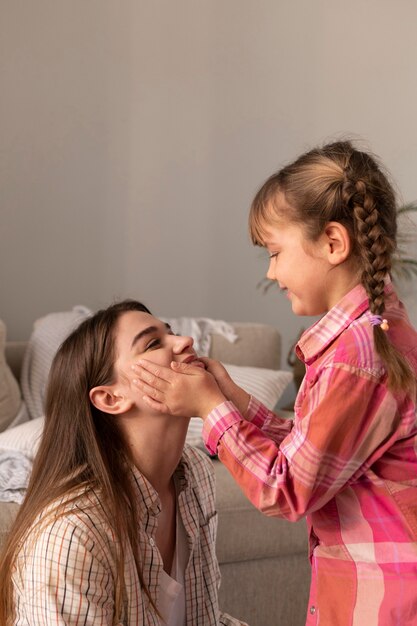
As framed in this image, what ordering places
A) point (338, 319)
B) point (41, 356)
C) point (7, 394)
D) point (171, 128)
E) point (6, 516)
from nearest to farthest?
point (338, 319)
point (6, 516)
point (7, 394)
point (41, 356)
point (171, 128)

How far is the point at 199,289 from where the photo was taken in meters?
4.59

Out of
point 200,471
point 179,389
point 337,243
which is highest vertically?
point 337,243

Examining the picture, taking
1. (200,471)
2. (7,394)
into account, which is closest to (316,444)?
(200,471)

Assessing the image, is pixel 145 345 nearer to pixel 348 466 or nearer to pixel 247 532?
pixel 348 466

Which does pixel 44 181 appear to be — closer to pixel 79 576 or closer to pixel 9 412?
pixel 9 412

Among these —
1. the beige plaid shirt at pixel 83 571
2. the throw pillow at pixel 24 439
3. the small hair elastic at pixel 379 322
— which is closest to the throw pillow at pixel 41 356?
the throw pillow at pixel 24 439

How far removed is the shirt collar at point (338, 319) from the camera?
1443 millimetres

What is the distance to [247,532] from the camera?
274 centimetres

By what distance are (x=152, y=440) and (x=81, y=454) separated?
0.44ft

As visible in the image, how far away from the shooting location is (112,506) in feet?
5.04

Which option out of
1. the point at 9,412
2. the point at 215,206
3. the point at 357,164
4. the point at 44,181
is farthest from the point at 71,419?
the point at 215,206

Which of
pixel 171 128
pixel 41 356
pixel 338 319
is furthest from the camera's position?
pixel 171 128

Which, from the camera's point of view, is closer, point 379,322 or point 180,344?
point 379,322

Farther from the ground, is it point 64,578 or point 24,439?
point 64,578
